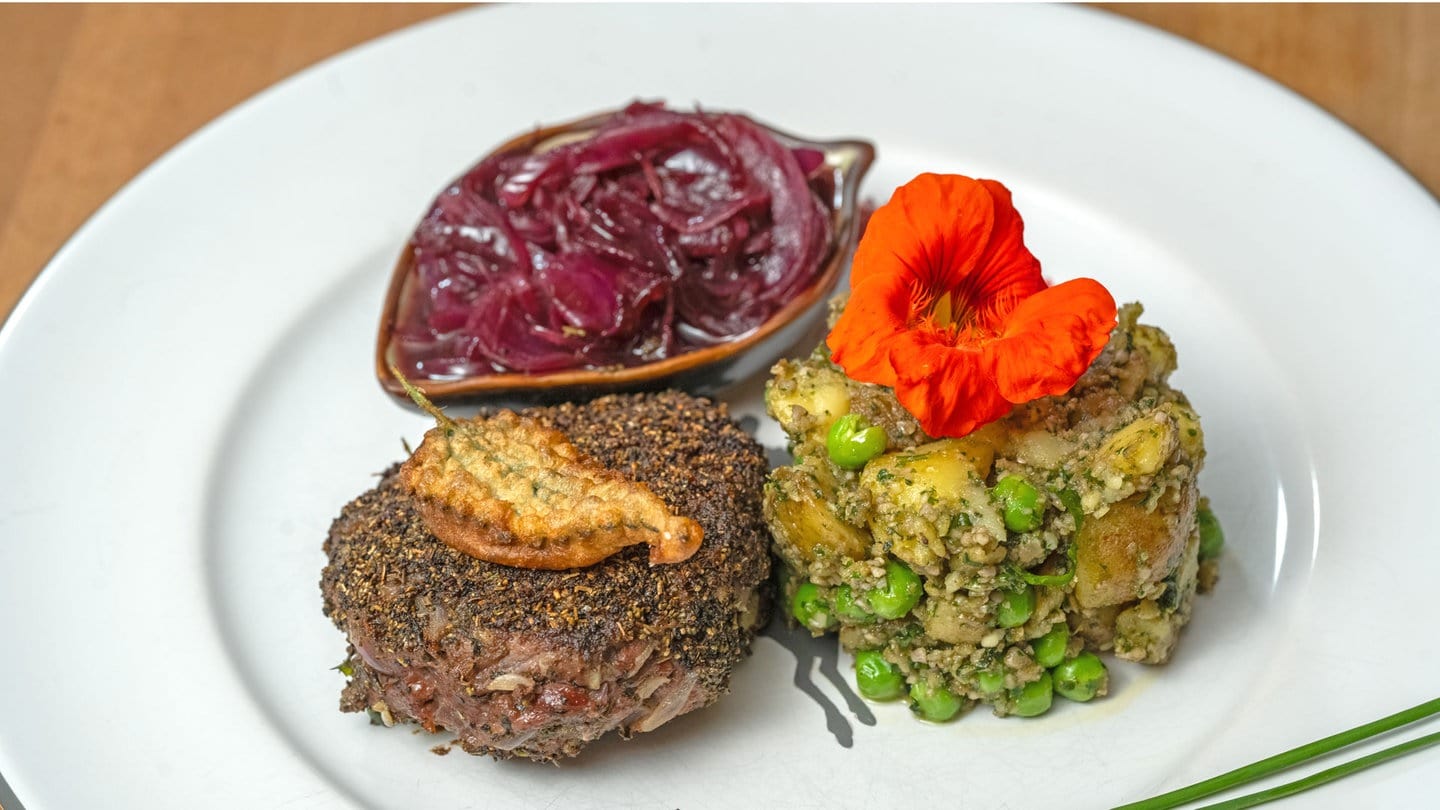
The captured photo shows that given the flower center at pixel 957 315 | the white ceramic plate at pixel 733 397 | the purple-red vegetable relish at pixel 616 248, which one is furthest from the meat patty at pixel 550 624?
the flower center at pixel 957 315

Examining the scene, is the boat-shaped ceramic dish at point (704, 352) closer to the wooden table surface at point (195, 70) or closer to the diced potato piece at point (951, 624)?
the diced potato piece at point (951, 624)

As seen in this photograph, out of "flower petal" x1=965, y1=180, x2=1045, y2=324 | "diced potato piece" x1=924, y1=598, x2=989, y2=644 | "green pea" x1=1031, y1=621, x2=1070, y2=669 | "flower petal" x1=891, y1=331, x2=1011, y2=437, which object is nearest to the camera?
"flower petal" x1=891, y1=331, x2=1011, y2=437

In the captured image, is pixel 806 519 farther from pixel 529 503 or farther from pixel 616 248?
pixel 616 248

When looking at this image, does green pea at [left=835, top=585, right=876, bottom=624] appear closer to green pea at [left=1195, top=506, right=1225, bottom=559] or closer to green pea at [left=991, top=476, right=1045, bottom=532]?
green pea at [left=991, top=476, right=1045, bottom=532]

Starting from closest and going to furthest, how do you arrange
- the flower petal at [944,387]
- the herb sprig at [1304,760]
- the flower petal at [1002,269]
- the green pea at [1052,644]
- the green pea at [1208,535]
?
the flower petal at [944,387]
the herb sprig at [1304,760]
the flower petal at [1002,269]
the green pea at [1052,644]
the green pea at [1208,535]

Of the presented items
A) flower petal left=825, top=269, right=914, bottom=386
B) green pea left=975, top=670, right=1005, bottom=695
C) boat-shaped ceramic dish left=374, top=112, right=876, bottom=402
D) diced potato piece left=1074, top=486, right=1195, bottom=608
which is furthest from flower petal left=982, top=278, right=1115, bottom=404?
boat-shaped ceramic dish left=374, top=112, right=876, bottom=402

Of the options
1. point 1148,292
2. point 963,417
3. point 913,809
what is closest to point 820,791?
point 913,809

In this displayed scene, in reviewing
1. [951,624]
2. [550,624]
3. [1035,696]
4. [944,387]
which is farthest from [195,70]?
[1035,696]

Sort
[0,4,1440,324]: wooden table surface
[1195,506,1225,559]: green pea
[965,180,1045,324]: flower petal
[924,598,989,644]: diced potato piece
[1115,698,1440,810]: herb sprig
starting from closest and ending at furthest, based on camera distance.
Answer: [1115,698,1440,810]: herb sprig
[965,180,1045,324]: flower petal
[924,598,989,644]: diced potato piece
[1195,506,1225,559]: green pea
[0,4,1440,324]: wooden table surface
